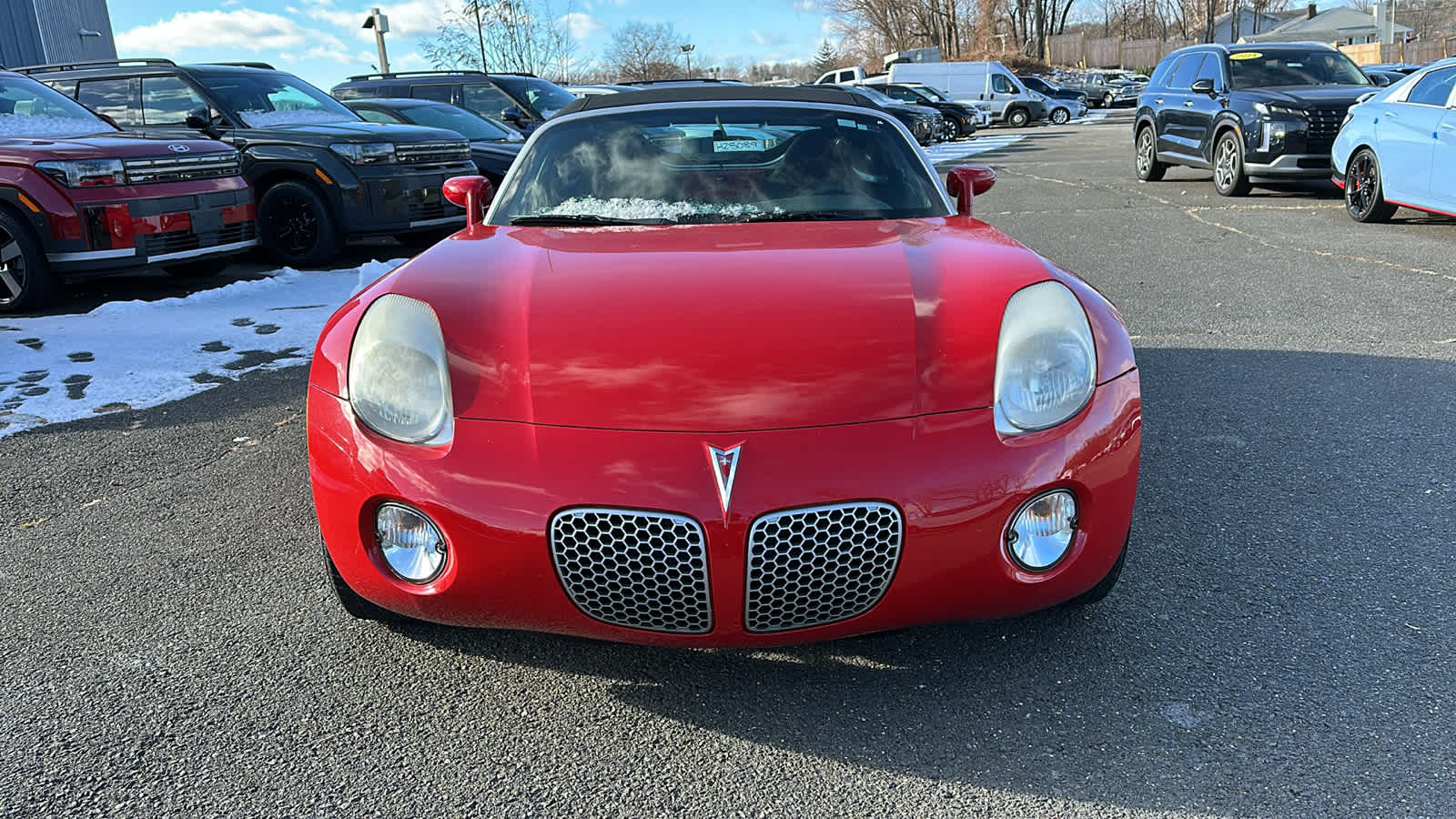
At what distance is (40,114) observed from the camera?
747cm

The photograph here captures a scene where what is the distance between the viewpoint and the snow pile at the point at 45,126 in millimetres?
7094

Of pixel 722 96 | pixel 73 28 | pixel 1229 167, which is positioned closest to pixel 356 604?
pixel 722 96

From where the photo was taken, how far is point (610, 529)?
6.80ft

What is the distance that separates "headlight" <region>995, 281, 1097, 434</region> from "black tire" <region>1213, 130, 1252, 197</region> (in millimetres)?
10009

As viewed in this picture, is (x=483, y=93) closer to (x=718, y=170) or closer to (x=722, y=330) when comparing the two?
(x=718, y=170)

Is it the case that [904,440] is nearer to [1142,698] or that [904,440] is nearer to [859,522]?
[859,522]

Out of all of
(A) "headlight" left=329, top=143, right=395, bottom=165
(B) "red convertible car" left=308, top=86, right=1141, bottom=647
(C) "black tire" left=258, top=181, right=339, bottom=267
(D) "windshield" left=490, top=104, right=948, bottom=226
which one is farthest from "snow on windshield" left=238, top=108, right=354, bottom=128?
(B) "red convertible car" left=308, top=86, right=1141, bottom=647

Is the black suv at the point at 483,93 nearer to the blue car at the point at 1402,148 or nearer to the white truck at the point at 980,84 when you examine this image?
the blue car at the point at 1402,148

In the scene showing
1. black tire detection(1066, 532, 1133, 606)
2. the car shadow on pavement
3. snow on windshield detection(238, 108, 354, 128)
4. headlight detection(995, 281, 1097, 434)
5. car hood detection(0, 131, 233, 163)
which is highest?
snow on windshield detection(238, 108, 354, 128)

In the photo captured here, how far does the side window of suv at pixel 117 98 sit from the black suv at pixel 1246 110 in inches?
411

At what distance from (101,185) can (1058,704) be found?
6.70 metres

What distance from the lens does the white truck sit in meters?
37.1

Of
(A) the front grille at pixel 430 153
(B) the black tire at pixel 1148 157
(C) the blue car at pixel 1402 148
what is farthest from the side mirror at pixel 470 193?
(B) the black tire at pixel 1148 157

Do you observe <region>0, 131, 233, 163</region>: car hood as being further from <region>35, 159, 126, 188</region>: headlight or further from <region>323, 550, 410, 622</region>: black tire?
<region>323, 550, 410, 622</region>: black tire
